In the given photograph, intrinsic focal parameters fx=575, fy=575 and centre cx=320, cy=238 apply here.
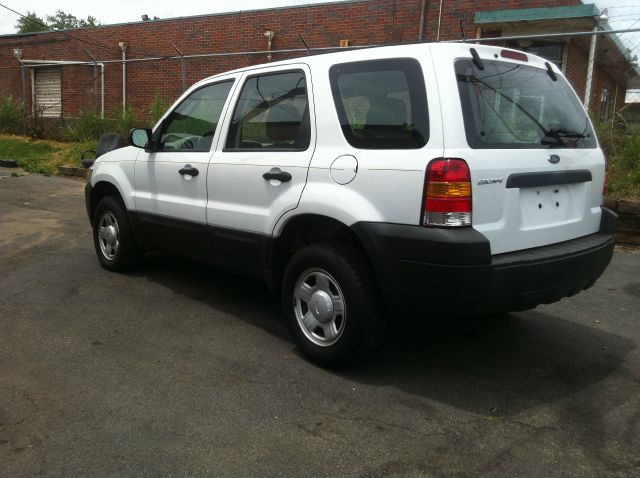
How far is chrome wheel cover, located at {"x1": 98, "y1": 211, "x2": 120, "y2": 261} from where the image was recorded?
561 cm

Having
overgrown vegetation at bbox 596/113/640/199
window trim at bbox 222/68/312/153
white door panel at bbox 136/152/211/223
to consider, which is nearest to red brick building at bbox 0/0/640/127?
overgrown vegetation at bbox 596/113/640/199

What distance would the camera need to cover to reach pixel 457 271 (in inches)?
116

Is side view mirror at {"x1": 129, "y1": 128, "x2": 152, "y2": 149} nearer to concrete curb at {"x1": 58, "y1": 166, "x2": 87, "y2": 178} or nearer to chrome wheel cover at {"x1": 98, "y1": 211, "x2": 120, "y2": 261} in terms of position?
chrome wheel cover at {"x1": 98, "y1": 211, "x2": 120, "y2": 261}

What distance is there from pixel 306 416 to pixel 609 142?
23.6 ft

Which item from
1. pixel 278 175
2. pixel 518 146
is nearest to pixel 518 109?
pixel 518 146

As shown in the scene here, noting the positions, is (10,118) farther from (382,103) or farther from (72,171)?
(382,103)

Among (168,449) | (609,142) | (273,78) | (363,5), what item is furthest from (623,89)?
(168,449)

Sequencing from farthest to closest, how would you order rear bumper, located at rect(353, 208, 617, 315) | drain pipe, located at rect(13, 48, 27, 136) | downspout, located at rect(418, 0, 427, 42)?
drain pipe, located at rect(13, 48, 27, 136) < downspout, located at rect(418, 0, 427, 42) < rear bumper, located at rect(353, 208, 617, 315)

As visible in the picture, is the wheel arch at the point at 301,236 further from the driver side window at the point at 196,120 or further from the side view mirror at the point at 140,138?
the side view mirror at the point at 140,138

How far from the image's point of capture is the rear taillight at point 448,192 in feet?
9.74

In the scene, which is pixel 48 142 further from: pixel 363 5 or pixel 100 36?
pixel 363 5

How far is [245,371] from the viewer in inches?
143

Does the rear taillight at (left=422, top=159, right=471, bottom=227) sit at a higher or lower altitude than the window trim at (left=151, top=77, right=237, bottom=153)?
lower

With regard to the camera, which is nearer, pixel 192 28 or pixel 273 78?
pixel 273 78
